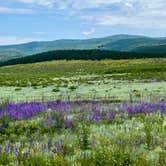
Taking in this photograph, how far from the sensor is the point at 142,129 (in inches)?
500

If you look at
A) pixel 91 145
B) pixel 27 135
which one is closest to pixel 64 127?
pixel 27 135

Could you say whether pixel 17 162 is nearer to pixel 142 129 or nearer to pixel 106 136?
pixel 106 136

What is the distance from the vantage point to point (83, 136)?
10.9 m

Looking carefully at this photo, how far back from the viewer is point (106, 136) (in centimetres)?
1168

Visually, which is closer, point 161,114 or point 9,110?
point 161,114

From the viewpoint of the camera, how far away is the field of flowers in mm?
8891

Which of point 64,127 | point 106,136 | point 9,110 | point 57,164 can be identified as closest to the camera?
point 57,164

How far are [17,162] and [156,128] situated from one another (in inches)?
213

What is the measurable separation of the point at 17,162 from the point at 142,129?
16.8 ft

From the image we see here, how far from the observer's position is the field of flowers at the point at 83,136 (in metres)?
8.89

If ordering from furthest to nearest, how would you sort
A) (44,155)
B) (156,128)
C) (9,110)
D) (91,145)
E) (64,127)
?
(9,110)
(64,127)
(156,128)
(91,145)
(44,155)

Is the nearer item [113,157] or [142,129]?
[113,157]

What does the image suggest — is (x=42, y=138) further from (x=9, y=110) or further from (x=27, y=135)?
(x=9, y=110)

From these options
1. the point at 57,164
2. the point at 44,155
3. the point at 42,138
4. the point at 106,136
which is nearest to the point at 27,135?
the point at 42,138
